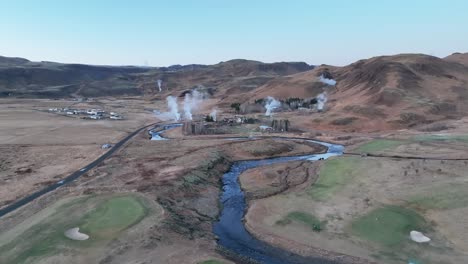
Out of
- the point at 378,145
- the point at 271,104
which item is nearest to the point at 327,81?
the point at 271,104

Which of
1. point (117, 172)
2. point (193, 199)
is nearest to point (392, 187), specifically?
point (193, 199)

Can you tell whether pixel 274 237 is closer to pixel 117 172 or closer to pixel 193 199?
pixel 193 199

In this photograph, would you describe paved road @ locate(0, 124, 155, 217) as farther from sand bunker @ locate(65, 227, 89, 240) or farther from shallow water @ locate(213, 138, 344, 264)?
shallow water @ locate(213, 138, 344, 264)

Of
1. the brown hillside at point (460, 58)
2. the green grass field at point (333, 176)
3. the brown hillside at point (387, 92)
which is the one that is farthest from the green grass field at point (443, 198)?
the brown hillside at point (460, 58)

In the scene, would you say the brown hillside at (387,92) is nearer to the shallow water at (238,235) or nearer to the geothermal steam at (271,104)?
the geothermal steam at (271,104)

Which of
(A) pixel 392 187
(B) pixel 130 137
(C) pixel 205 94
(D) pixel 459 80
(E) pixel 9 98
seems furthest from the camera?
(C) pixel 205 94
